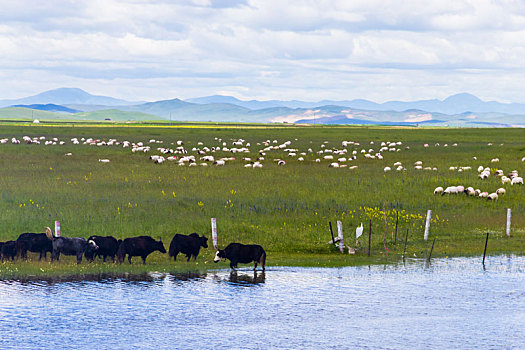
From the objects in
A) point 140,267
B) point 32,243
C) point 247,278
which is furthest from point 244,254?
point 32,243

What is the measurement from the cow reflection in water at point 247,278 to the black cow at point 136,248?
12.1 feet

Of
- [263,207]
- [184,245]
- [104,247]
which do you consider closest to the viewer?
[104,247]

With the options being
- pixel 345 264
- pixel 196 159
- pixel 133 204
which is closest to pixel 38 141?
pixel 196 159

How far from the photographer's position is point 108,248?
25.8 meters

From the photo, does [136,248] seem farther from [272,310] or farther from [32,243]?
[272,310]

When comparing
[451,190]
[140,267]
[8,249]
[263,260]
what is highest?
[451,190]

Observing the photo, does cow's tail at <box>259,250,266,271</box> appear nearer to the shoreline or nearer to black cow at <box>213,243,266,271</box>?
black cow at <box>213,243,266,271</box>

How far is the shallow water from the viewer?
53.8 ft

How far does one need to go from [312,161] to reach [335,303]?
150 ft

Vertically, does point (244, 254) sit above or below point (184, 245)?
below

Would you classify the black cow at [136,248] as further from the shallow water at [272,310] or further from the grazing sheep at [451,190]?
the grazing sheep at [451,190]

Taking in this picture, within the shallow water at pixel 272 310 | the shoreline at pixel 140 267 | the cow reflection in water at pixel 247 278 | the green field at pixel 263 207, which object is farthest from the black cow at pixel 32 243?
the cow reflection in water at pixel 247 278

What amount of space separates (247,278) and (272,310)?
446cm

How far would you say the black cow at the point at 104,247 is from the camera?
1008 inches
